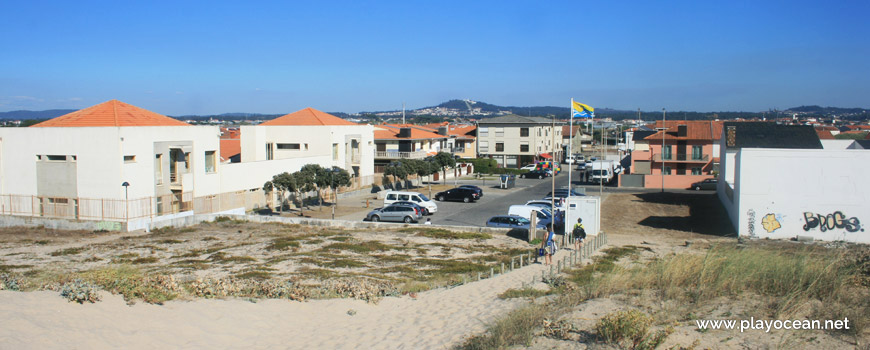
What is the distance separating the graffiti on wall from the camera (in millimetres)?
29516

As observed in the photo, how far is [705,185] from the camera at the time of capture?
184 feet

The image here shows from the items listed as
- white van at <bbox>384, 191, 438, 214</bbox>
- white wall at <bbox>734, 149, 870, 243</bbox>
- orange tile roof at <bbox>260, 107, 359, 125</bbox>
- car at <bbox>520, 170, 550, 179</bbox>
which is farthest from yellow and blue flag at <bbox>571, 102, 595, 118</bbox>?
car at <bbox>520, 170, 550, 179</bbox>

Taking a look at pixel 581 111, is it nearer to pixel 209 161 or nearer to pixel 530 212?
pixel 530 212

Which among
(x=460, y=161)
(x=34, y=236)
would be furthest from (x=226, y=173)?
(x=460, y=161)

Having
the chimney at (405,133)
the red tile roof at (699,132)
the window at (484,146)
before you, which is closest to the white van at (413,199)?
the chimney at (405,133)

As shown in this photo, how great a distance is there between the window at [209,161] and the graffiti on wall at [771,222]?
31.3 m

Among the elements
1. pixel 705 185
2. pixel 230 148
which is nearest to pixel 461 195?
pixel 230 148

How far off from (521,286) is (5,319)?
1281 centimetres

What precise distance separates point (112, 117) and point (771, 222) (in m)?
35.2

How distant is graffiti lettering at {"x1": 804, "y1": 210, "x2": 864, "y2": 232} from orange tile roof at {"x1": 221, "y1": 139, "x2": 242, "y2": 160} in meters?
43.0

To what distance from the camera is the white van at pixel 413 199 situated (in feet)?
130

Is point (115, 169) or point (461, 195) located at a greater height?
point (115, 169)

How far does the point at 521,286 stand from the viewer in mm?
18391

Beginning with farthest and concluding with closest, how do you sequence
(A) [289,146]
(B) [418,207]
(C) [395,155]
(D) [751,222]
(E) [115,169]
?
(C) [395,155] < (A) [289,146] < (B) [418,207] < (E) [115,169] < (D) [751,222]
